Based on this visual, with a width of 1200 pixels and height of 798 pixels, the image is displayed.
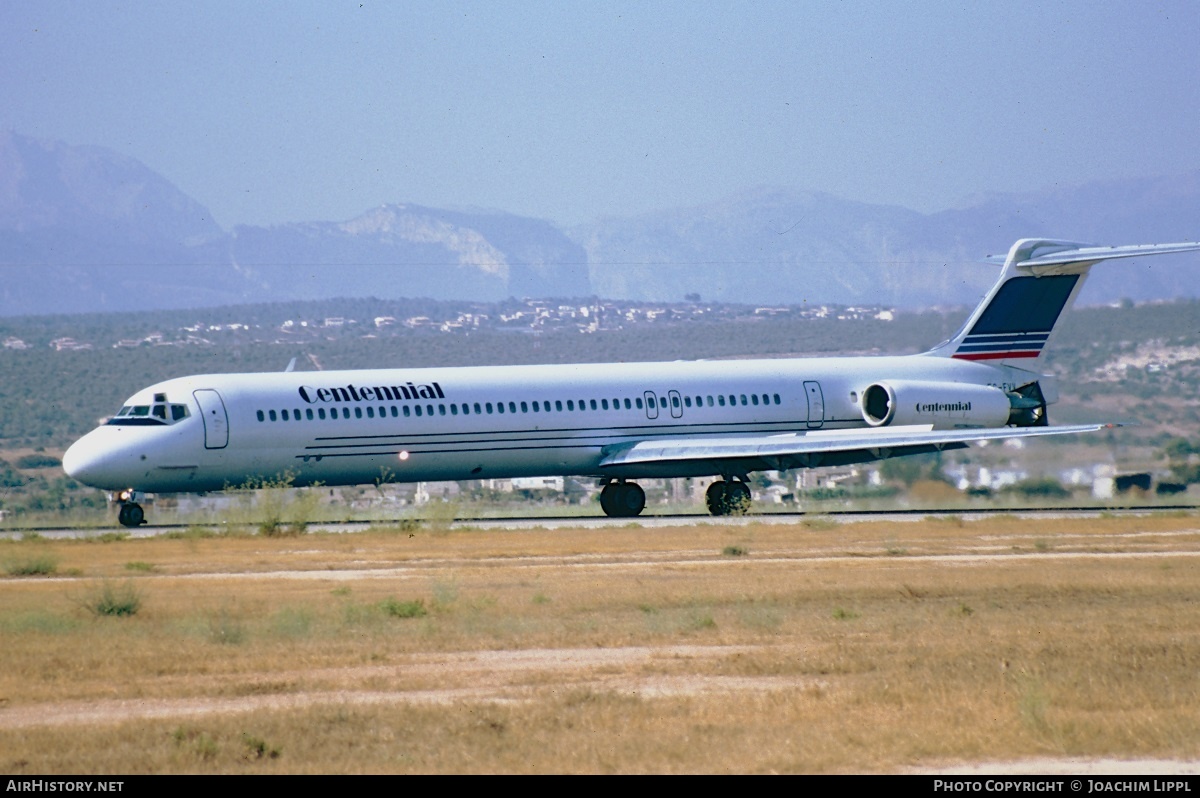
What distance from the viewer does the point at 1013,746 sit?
12.5 m

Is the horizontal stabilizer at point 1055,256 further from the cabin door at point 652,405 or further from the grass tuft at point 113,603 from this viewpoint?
the grass tuft at point 113,603

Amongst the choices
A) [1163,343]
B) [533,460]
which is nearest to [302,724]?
[533,460]

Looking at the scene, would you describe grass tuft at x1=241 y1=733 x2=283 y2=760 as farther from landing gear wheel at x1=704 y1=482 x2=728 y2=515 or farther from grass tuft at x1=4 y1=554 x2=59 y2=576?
landing gear wheel at x1=704 y1=482 x2=728 y2=515

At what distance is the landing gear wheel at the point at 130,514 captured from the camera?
121ft

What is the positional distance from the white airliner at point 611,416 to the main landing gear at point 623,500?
44 millimetres

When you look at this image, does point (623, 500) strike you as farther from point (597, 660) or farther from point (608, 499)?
point (597, 660)

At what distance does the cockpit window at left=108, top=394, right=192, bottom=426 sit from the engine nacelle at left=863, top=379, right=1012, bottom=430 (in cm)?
1609

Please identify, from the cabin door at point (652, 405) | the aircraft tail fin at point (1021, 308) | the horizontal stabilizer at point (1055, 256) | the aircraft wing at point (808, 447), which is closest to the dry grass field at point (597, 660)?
the aircraft wing at point (808, 447)

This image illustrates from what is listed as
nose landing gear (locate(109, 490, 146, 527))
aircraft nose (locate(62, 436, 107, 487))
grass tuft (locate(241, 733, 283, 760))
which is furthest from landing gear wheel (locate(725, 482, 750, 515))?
grass tuft (locate(241, 733, 283, 760))

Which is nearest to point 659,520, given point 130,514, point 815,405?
point 815,405

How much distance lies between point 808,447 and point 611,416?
447cm

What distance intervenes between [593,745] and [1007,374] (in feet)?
113

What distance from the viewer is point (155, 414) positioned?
35656 mm

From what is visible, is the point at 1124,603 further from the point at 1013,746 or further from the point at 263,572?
the point at 263,572
